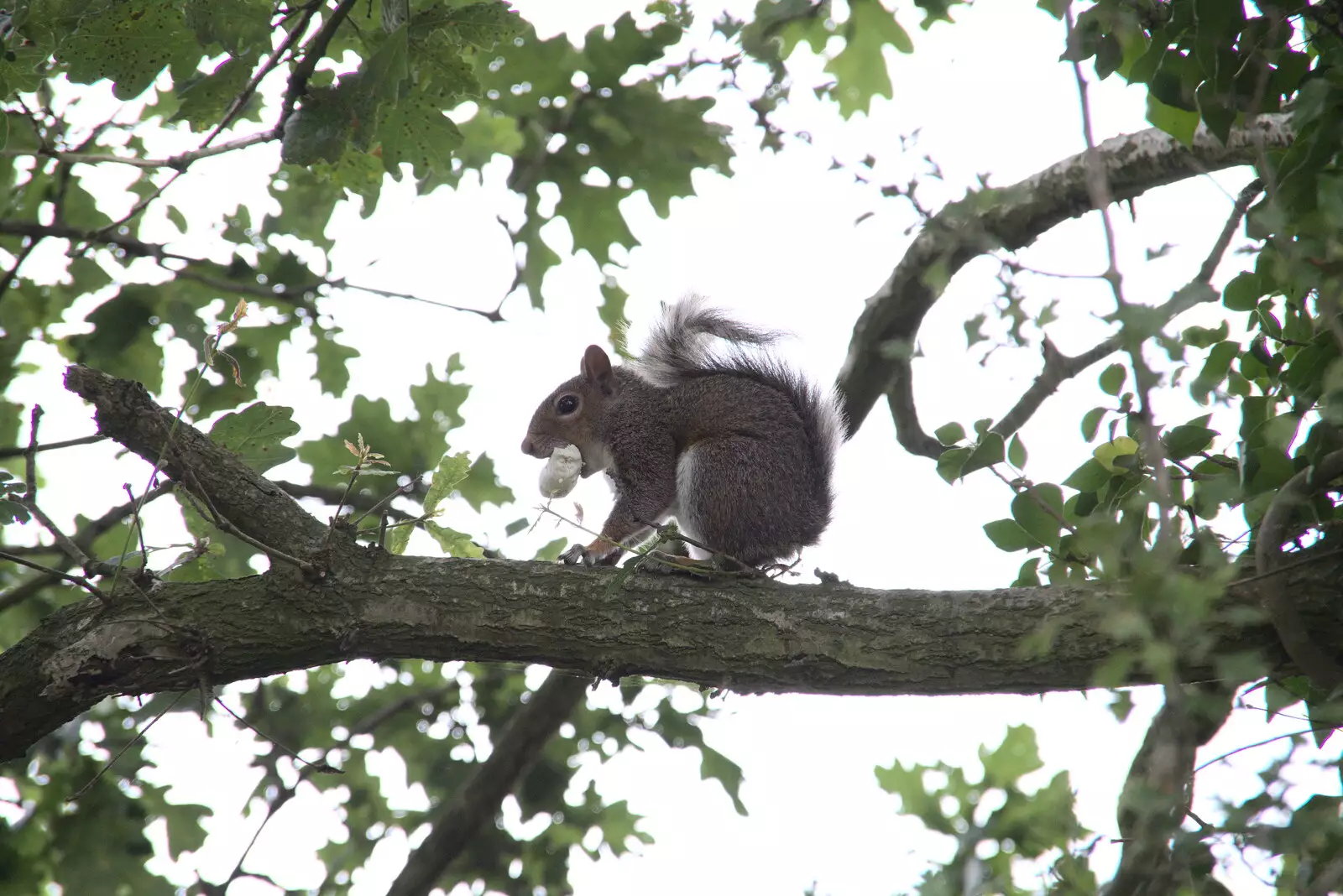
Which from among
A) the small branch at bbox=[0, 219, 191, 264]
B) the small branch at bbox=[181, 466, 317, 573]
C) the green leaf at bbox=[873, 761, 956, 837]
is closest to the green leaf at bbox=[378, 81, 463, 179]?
the small branch at bbox=[0, 219, 191, 264]

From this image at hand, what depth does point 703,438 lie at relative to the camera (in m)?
3.55

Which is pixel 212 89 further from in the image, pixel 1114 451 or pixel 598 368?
pixel 1114 451

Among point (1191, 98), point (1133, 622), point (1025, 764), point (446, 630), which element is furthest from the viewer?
point (1025, 764)

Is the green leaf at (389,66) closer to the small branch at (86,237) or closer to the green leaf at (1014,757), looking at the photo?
the small branch at (86,237)

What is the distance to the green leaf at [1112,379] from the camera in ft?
6.48

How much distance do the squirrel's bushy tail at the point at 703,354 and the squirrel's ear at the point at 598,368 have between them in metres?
0.20

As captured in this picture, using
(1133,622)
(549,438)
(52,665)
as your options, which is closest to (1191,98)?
(1133,622)

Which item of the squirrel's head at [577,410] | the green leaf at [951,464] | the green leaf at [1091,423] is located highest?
the squirrel's head at [577,410]

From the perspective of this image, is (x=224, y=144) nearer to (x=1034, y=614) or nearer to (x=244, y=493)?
(x=244, y=493)

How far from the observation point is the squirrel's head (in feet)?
13.7

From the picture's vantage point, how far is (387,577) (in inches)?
95.4

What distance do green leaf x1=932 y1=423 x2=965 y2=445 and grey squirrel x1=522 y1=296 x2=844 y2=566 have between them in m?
1.05

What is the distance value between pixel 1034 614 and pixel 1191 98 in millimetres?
960

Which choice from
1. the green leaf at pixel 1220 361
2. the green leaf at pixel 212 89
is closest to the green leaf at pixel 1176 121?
the green leaf at pixel 1220 361
